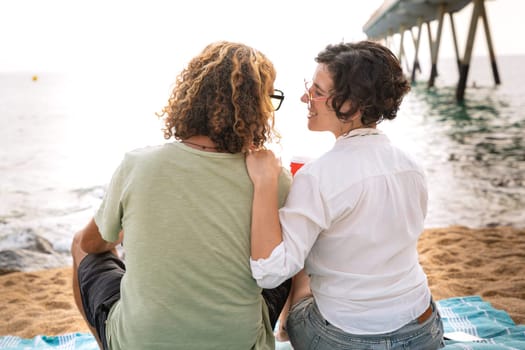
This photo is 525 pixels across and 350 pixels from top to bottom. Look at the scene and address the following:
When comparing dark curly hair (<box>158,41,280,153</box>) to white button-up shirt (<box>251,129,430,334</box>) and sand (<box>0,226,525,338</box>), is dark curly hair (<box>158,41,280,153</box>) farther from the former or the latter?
sand (<box>0,226,525,338</box>)

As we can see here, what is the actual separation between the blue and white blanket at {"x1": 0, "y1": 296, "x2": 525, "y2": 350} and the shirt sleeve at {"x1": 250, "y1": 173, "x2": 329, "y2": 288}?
73cm

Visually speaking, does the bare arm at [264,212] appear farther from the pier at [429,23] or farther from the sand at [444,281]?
the pier at [429,23]

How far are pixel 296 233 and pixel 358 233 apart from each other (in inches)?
5.4

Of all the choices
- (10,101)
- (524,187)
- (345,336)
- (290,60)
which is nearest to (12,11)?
(10,101)

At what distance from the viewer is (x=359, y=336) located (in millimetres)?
1181

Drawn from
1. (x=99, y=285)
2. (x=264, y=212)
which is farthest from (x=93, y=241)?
(x=264, y=212)

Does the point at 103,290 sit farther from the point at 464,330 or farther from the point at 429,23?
the point at 429,23

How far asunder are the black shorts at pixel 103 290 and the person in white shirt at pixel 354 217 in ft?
0.72

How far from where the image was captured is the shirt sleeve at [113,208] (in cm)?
113

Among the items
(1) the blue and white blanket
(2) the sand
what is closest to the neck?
(1) the blue and white blanket

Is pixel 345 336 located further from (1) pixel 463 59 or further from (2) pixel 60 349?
(1) pixel 463 59

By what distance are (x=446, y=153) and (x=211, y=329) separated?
4.89 metres

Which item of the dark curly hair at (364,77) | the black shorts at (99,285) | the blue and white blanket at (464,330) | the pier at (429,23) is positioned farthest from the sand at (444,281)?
the pier at (429,23)

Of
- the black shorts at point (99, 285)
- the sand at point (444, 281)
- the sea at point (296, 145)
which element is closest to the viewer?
the black shorts at point (99, 285)
